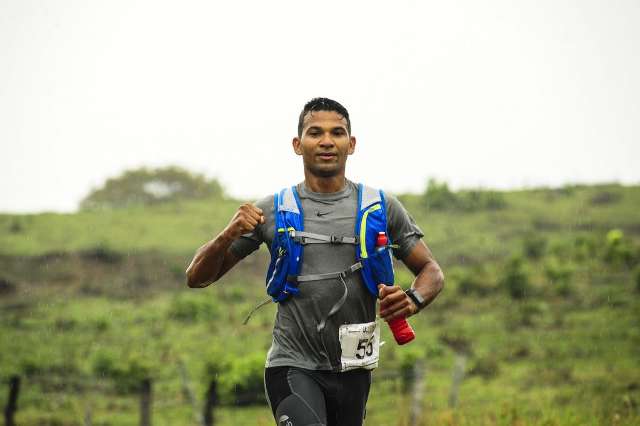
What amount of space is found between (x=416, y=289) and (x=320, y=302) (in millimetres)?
468

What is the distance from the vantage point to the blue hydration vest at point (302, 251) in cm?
436

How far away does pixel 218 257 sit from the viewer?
14.6 ft

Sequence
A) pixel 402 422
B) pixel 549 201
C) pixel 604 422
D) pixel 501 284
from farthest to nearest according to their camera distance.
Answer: pixel 549 201, pixel 501 284, pixel 402 422, pixel 604 422

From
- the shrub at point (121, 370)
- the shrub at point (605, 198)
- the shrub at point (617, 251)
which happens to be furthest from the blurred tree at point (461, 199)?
the shrub at point (121, 370)

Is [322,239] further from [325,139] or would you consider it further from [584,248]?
[584,248]

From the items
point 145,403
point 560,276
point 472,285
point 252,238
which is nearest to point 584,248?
point 560,276

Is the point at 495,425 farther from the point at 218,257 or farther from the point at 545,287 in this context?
the point at 545,287

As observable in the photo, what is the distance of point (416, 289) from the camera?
440 cm

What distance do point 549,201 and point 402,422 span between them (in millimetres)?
40283

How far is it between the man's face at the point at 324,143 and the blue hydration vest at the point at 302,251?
9.9 inches

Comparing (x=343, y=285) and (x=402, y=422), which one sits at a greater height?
(x=343, y=285)

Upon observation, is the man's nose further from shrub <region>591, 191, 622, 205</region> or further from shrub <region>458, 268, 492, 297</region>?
shrub <region>591, 191, 622, 205</region>

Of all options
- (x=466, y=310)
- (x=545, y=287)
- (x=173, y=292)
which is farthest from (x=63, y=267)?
(x=545, y=287)

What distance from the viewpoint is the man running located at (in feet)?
14.3
